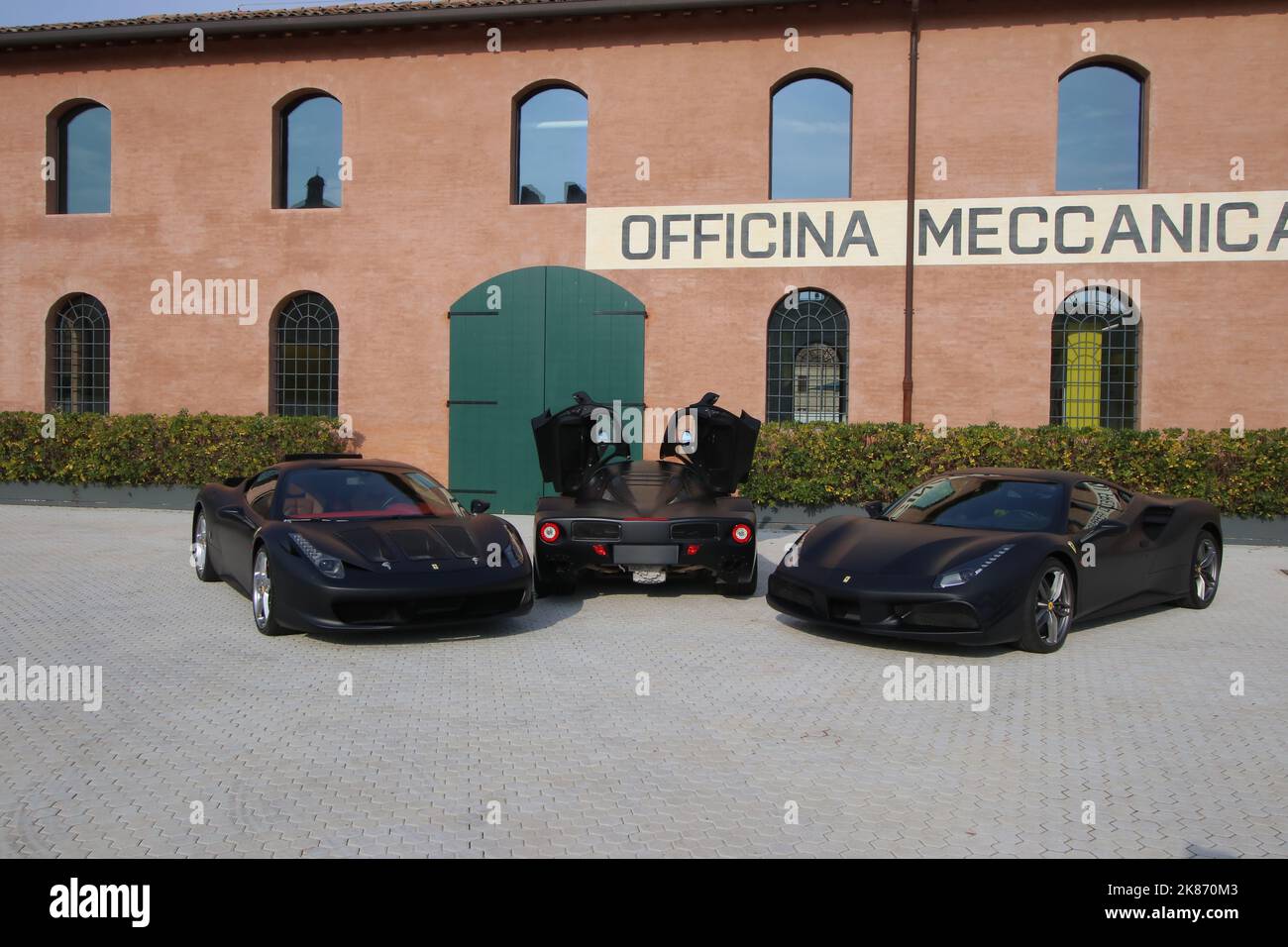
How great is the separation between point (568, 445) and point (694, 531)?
1.83 m

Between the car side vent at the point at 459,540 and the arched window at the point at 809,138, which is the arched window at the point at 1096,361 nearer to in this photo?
the arched window at the point at 809,138

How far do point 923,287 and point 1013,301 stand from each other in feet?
4.31

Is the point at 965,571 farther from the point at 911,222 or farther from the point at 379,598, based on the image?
the point at 911,222

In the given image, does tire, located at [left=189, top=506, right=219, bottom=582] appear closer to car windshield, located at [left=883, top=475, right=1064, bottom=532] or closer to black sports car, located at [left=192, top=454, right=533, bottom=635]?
black sports car, located at [left=192, top=454, right=533, bottom=635]

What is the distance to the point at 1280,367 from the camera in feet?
47.3

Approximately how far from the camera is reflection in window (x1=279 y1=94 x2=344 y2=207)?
1706 cm

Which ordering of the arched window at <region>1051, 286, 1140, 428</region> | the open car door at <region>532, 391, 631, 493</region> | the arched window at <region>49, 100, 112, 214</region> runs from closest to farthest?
the open car door at <region>532, 391, 631, 493</region>, the arched window at <region>1051, 286, 1140, 428</region>, the arched window at <region>49, 100, 112, 214</region>

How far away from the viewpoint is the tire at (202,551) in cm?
943

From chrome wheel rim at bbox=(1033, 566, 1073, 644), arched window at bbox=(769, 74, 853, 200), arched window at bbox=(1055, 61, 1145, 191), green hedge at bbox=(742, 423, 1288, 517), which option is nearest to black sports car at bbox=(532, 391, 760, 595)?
chrome wheel rim at bbox=(1033, 566, 1073, 644)

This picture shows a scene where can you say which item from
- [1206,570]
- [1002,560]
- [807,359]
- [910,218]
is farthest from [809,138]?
[1002,560]

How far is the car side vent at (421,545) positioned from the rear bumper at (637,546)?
1.41m

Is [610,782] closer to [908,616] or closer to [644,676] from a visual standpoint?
[644,676]

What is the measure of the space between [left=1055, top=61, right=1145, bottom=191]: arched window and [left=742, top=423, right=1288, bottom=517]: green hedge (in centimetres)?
403

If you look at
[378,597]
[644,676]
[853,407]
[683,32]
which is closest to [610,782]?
[644,676]
